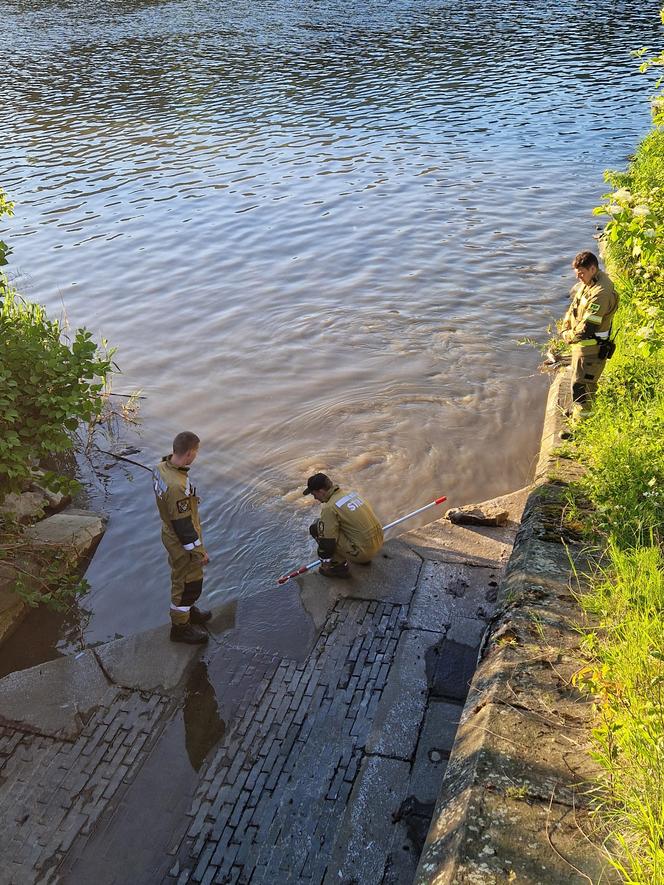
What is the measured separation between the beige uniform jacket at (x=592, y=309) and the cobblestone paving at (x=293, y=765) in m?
3.44

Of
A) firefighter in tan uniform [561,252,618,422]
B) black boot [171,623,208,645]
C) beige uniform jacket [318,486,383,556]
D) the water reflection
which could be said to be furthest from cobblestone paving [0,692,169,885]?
firefighter in tan uniform [561,252,618,422]

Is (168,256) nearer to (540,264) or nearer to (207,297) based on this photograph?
(207,297)

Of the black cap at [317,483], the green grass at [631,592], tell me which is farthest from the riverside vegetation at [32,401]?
the green grass at [631,592]

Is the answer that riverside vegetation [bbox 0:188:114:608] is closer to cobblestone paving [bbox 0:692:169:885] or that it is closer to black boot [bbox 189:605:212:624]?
black boot [bbox 189:605:212:624]

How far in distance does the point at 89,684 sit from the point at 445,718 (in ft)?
8.61

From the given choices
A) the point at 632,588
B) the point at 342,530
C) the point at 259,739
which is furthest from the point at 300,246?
the point at 632,588

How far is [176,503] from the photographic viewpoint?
582 cm

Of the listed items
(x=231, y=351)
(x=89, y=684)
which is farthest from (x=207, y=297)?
(x=89, y=684)

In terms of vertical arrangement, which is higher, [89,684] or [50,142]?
[50,142]

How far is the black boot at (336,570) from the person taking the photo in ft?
21.2

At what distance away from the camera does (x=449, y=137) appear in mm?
20031

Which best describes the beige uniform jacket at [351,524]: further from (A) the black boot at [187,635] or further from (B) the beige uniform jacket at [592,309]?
(B) the beige uniform jacket at [592,309]

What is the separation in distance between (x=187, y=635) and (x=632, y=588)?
134 inches

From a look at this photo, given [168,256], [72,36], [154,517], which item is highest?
[72,36]
